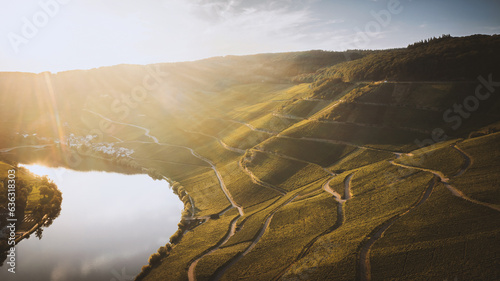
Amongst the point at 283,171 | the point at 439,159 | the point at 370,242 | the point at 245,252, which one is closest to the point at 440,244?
the point at 370,242

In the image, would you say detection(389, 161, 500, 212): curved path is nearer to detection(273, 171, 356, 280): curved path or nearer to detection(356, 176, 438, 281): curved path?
detection(356, 176, 438, 281): curved path

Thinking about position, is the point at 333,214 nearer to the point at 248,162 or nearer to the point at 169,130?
the point at 248,162

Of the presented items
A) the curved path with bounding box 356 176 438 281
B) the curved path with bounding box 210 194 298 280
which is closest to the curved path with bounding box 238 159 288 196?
the curved path with bounding box 210 194 298 280

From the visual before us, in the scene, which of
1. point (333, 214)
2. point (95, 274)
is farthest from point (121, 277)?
point (333, 214)

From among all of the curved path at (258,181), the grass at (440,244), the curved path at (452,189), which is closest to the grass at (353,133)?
the curved path at (452,189)

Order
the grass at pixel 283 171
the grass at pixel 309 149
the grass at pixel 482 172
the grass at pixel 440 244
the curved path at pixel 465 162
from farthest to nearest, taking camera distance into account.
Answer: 1. the grass at pixel 309 149
2. the grass at pixel 283 171
3. the curved path at pixel 465 162
4. the grass at pixel 482 172
5. the grass at pixel 440 244

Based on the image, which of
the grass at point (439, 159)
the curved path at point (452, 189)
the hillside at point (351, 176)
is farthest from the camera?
the grass at point (439, 159)

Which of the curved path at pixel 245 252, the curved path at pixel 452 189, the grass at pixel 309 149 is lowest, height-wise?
the curved path at pixel 245 252

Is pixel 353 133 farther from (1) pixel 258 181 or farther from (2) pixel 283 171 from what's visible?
(1) pixel 258 181

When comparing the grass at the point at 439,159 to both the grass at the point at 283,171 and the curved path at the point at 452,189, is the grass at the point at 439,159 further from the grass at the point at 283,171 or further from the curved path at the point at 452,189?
the grass at the point at 283,171
